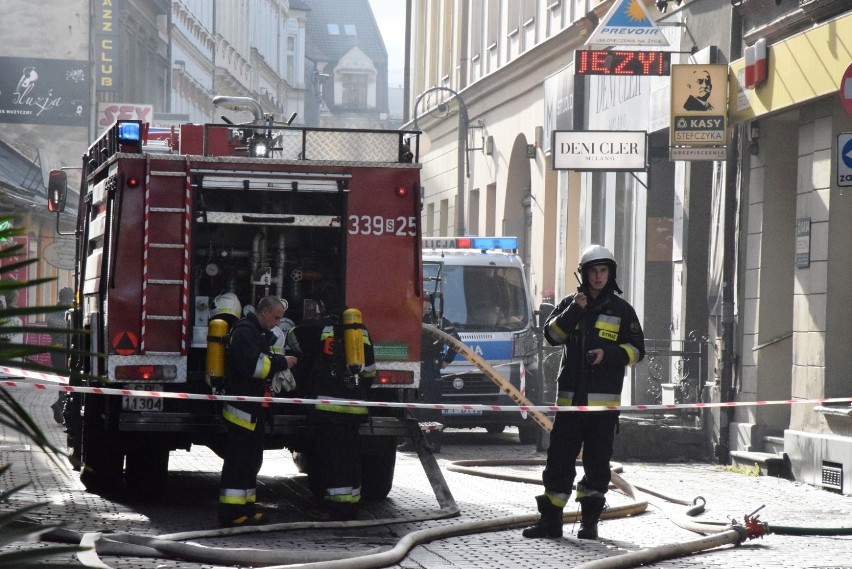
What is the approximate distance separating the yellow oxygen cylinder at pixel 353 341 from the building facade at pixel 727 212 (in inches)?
190

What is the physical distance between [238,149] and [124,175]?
1.68 m

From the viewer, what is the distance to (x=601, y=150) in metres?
18.0

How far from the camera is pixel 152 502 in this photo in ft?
34.6

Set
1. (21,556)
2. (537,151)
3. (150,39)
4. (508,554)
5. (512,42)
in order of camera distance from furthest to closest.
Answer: (150,39) < (512,42) < (537,151) < (508,554) < (21,556)

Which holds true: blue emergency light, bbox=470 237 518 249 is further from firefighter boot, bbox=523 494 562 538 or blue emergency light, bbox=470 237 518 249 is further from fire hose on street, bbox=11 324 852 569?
firefighter boot, bbox=523 494 562 538

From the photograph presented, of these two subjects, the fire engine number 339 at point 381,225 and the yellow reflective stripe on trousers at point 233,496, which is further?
the fire engine number 339 at point 381,225

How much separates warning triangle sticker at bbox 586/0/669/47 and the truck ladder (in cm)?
830

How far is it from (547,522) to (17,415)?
24.6 feet

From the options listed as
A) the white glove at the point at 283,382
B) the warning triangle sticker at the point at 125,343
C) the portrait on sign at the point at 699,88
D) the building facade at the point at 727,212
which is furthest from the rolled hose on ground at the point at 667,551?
the portrait on sign at the point at 699,88

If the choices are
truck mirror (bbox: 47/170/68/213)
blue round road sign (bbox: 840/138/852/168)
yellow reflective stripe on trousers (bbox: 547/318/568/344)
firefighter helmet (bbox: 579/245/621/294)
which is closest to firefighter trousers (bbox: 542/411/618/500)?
yellow reflective stripe on trousers (bbox: 547/318/568/344)

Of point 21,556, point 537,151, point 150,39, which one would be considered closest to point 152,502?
point 21,556

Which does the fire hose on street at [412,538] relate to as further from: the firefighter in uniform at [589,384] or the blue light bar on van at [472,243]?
the blue light bar on van at [472,243]

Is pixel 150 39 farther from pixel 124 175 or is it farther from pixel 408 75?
pixel 124 175

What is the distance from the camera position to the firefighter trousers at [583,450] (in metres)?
8.67
